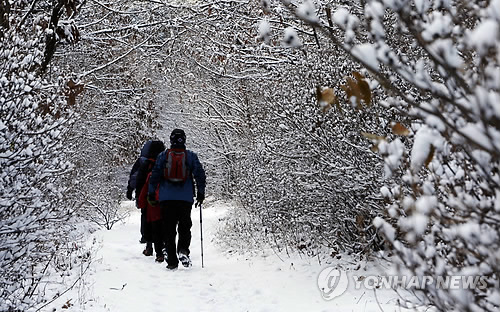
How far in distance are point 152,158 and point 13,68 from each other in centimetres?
461

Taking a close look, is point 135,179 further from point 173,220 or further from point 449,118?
point 449,118

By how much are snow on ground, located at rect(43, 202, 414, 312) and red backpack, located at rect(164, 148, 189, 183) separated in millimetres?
1350

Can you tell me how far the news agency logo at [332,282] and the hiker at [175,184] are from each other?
222 centimetres

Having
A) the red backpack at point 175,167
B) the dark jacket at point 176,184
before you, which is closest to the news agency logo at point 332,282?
the dark jacket at point 176,184

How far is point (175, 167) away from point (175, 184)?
244mm

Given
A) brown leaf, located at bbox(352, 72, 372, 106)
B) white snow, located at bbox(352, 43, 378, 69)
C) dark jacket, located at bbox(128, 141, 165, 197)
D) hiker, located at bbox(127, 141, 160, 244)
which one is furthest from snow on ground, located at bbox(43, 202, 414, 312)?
white snow, located at bbox(352, 43, 378, 69)

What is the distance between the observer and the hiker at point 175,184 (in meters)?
7.42

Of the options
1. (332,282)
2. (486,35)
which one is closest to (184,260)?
(332,282)

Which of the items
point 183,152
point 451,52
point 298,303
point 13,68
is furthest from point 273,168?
point 451,52

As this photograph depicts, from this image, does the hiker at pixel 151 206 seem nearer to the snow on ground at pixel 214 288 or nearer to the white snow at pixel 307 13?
the snow on ground at pixel 214 288

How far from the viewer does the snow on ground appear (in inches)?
213

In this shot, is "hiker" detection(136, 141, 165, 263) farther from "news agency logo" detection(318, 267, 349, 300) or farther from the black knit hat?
"news agency logo" detection(318, 267, 349, 300)

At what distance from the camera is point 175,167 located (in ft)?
24.3

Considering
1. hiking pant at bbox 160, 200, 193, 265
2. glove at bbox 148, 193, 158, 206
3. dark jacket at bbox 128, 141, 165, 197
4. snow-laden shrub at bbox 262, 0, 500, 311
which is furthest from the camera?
dark jacket at bbox 128, 141, 165, 197
